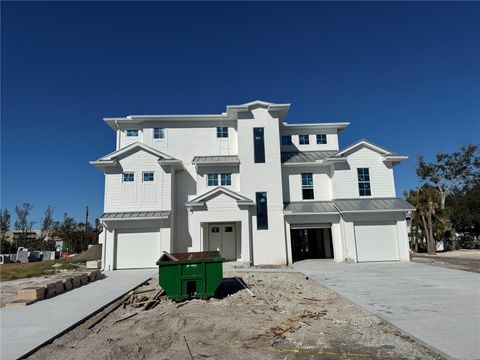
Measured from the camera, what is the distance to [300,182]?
2245 centimetres

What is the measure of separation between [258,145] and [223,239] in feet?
24.1

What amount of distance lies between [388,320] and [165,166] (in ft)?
54.9

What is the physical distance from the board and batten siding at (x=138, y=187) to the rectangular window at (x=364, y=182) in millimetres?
13466

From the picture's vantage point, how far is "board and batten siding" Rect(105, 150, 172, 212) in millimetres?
20297

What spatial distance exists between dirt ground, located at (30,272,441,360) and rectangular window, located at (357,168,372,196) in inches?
493

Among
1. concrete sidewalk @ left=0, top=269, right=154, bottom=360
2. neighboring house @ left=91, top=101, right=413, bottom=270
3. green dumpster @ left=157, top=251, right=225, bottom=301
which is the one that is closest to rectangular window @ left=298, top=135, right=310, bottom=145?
neighboring house @ left=91, top=101, right=413, bottom=270

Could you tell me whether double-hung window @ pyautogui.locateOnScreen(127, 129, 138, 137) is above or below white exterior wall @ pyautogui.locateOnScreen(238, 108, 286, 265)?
above

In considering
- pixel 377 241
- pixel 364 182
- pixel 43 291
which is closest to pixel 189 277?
pixel 43 291

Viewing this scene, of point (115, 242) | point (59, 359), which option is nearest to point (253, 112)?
point (115, 242)

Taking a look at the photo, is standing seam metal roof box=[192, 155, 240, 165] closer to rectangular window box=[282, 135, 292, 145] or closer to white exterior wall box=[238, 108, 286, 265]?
white exterior wall box=[238, 108, 286, 265]

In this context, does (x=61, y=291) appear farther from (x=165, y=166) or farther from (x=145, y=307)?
(x=165, y=166)

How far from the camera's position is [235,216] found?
20.0 meters

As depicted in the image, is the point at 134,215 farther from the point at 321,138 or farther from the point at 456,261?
the point at 456,261

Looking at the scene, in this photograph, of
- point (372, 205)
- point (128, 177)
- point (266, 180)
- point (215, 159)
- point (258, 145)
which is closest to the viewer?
point (372, 205)
